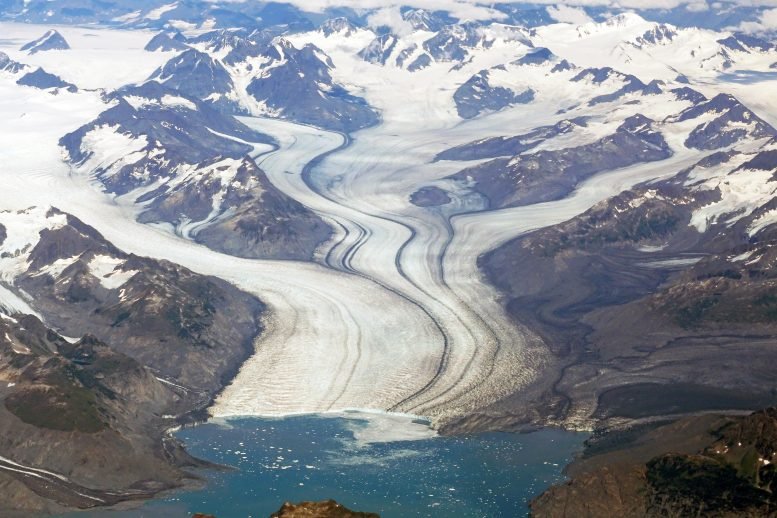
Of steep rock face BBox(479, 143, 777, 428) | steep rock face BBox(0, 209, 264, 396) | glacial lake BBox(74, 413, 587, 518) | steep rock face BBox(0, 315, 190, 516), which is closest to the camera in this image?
steep rock face BBox(0, 315, 190, 516)

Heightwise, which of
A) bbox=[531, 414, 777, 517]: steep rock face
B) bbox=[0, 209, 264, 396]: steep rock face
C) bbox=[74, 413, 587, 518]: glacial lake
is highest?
bbox=[531, 414, 777, 517]: steep rock face

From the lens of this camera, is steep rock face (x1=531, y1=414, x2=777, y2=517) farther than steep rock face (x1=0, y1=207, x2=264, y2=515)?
No

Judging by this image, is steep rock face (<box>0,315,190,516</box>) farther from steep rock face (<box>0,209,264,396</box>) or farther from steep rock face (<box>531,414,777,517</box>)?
steep rock face (<box>531,414,777,517</box>)

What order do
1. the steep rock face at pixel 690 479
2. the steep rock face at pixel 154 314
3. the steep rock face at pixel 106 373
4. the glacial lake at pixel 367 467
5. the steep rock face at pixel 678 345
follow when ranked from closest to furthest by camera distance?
1. the steep rock face at pixel 690 479
2. the glacial lake at pixel 367 467
3. the steep rock face at pixel 106 373
4. the steep rock face at pixel 678 345
5. the steep rock face at pixel 154 314

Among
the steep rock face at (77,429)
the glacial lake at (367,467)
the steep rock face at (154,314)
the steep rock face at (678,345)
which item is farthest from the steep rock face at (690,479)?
the steep rock face at (154,314)

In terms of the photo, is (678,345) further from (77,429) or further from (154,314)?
(77,429)

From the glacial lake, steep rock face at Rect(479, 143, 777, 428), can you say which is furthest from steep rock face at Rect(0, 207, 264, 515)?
steep rock face at Rect(479, 143, 777, 428)

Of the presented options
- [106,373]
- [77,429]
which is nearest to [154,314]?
[106,373]

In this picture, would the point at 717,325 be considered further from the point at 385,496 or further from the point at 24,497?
the point at 24,497

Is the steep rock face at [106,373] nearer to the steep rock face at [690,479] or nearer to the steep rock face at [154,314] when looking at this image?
the steep rock face at [154,314]
